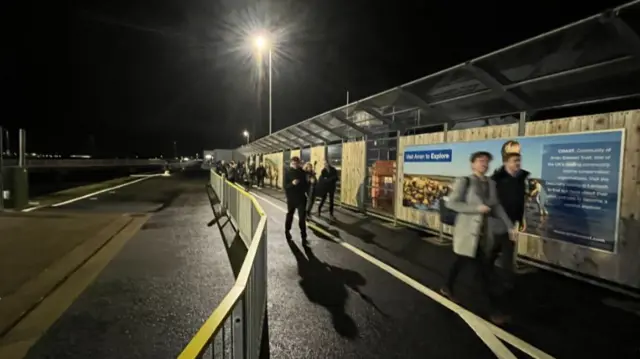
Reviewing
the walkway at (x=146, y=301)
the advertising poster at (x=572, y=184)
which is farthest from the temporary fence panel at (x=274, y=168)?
the advertising poster at (x=572, y=184)

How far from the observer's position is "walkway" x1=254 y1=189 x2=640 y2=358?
13.0 feet

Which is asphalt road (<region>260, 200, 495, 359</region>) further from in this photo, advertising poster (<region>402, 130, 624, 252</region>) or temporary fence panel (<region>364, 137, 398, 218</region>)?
temporary fence panel (<region>364, 137, 398, 218</region>)

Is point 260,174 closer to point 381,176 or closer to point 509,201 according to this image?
point 381,176

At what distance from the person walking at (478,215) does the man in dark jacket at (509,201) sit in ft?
0.39

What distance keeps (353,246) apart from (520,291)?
347cm

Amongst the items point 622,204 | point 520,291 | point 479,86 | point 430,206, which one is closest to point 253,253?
point 520,291

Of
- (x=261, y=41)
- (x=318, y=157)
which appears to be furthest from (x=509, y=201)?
(x=261, y=41)

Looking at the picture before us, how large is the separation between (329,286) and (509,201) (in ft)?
8.40

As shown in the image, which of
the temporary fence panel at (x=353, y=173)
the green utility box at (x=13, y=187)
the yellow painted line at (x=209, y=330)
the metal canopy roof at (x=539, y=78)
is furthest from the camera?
the green utility box at (x=13, y=187)

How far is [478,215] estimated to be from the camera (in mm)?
4832

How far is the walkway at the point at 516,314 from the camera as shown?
13.0ft

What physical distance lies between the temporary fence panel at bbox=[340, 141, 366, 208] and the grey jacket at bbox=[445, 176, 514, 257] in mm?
8556

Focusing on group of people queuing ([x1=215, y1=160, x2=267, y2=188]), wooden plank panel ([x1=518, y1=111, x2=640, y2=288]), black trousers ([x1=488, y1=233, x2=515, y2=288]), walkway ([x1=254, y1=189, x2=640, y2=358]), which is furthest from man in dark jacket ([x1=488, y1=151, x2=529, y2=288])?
group of people queuing ([x1=215, y1=160, x2=267, y2=188])

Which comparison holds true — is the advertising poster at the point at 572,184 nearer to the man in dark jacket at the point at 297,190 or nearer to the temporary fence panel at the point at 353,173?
the man in dark jacket at the point at 297,190
